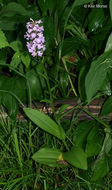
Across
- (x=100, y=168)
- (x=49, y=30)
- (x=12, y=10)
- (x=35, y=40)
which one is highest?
(x=12, y=10)

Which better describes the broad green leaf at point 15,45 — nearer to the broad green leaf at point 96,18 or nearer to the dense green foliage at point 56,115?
the dense green foliage at point 56,115

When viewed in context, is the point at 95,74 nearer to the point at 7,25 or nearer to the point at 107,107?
the point at 107,107

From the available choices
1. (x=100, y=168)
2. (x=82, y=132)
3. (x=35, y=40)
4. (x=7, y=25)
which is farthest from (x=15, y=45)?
(x=100, y=168)

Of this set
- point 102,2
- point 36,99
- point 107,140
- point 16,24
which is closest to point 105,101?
point 107,140

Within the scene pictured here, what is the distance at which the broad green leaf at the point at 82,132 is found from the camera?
39.8 inches

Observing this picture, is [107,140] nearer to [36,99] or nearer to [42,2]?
[36,99]

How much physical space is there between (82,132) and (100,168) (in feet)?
0.51

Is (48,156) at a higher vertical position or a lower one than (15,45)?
lower

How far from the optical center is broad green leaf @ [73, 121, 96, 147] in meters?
1.01

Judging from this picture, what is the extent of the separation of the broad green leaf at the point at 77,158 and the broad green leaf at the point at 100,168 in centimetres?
10

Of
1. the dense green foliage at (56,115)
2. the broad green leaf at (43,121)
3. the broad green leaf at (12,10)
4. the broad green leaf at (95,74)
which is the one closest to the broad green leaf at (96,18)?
the dense green foliage at (56,115)

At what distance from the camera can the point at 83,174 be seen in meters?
0.95

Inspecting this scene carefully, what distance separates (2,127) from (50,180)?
32 centimetres

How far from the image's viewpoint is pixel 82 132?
103 centimetres
